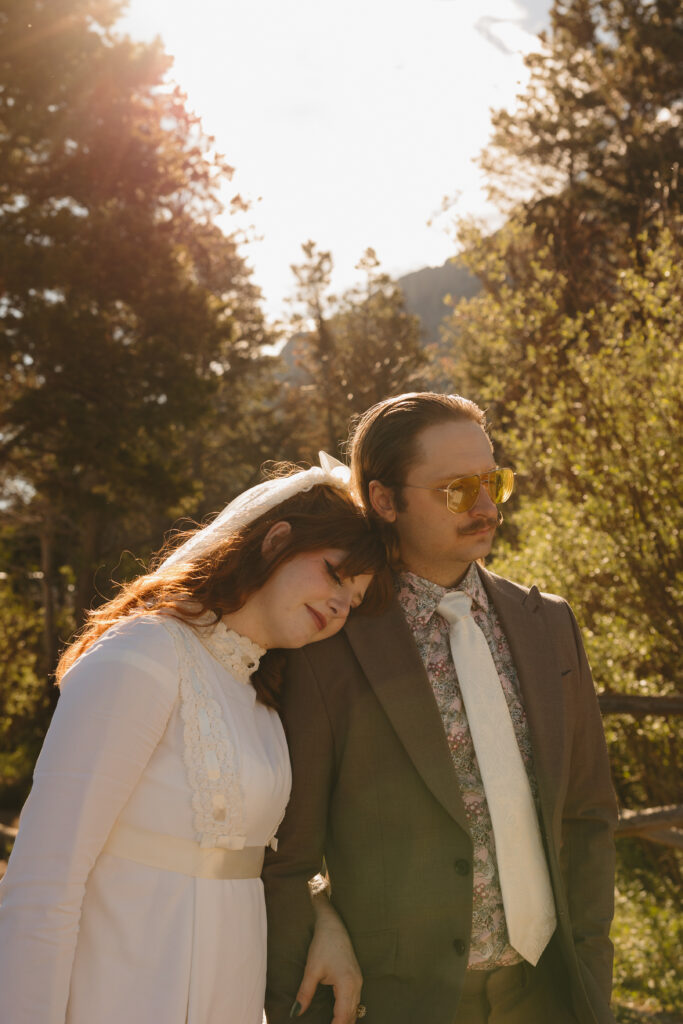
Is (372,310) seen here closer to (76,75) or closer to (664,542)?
(76,75)

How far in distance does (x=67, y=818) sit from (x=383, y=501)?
3.87 feet

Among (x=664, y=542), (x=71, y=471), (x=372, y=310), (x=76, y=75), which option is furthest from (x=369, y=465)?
(x=372, y=310)

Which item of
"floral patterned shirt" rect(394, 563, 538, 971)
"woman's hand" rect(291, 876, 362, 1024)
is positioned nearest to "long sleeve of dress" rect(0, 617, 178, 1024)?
"woman's hand" rect(291, 876, 362, 1024)

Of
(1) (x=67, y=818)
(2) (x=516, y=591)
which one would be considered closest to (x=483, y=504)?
(2) (x=516, y=591)

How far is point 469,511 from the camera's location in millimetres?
2355

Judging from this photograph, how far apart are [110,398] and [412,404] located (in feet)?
40.1

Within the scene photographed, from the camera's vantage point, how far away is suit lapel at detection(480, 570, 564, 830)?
2219 mm

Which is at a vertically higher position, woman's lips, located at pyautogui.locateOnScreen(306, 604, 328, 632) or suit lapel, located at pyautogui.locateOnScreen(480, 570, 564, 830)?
woman's lips, located at pyautogui.locateOnScreen(306, 604, 328, 632)

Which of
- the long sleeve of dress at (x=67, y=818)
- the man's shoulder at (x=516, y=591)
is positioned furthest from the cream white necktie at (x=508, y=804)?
the long sleeve of dress at (x=67, y=818)

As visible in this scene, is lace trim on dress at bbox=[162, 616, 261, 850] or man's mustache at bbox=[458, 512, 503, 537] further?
man's mustache at bbox=[458, 512, 503, 537]

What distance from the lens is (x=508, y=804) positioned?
2.17m

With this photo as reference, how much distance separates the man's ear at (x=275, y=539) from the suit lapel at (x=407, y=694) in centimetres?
27

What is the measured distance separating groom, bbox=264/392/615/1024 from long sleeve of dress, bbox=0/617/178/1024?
0.52 m

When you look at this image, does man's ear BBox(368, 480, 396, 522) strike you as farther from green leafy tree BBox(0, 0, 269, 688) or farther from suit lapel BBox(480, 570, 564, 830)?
green leafy tree BBox(0, 0, 269, 688)
